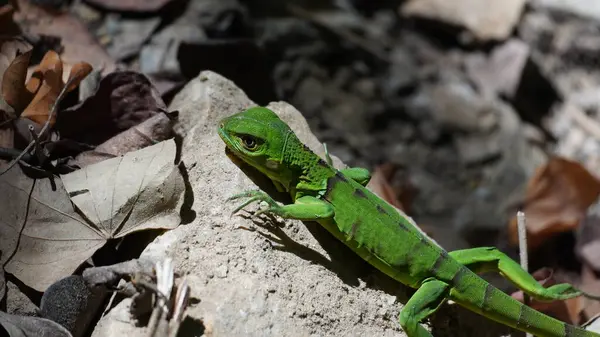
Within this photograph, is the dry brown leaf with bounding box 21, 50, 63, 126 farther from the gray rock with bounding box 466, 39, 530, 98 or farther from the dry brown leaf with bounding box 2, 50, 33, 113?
Result: the gray rock with bounding box 466, 39, 530, 98

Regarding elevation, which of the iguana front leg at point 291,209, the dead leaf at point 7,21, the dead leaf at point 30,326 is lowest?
the dead leaf at point 30,326

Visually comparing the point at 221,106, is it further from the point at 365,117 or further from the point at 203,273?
the point at 365,117

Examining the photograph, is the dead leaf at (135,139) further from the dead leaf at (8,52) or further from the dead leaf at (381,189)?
the dead leaf at (381,189)

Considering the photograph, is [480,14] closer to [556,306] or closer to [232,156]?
[556,306]

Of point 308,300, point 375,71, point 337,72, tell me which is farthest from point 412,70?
Result: point 308,300

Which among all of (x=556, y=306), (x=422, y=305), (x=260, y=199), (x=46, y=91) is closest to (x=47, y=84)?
(x=46, y=91)

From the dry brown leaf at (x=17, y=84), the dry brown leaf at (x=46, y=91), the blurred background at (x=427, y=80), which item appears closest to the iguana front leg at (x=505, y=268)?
the blurred background at (x=427, y=80)
